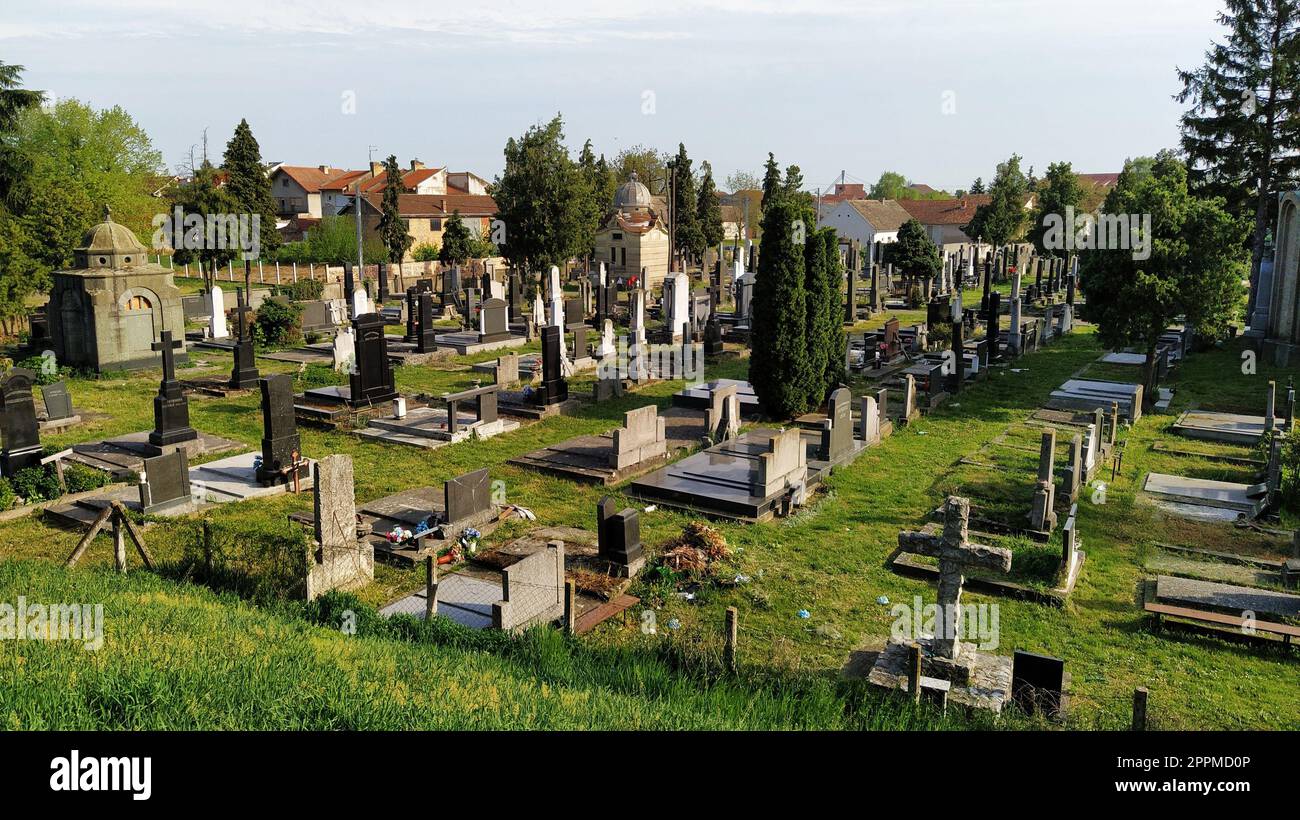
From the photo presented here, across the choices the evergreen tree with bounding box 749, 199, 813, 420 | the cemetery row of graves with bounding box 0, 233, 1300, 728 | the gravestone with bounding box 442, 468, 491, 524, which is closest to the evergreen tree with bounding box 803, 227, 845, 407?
the evergreen tree with bounding box 749, 199, 813, 420

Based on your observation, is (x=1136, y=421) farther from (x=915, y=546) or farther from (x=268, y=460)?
(x=268, y=460)

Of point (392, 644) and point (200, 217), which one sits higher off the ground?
point (200, 217)

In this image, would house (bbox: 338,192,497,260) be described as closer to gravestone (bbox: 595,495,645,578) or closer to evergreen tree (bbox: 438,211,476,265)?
evergreen tree (bbox: 438,211,476,265)

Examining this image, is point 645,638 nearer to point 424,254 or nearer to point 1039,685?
point 1039,685

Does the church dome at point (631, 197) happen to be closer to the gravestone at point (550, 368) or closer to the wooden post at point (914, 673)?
Answer: the gravestone at point (550, 368)

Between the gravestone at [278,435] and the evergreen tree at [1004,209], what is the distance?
5125 cm

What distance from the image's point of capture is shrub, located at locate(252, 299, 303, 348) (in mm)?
27688

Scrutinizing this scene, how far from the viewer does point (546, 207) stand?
39750 millimetres

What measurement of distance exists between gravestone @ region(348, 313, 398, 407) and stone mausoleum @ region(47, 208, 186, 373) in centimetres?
770

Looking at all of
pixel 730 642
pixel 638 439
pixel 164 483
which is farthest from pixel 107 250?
pixel 730 642

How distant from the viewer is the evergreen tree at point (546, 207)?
39.8m

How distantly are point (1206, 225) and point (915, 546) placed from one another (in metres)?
16.5
